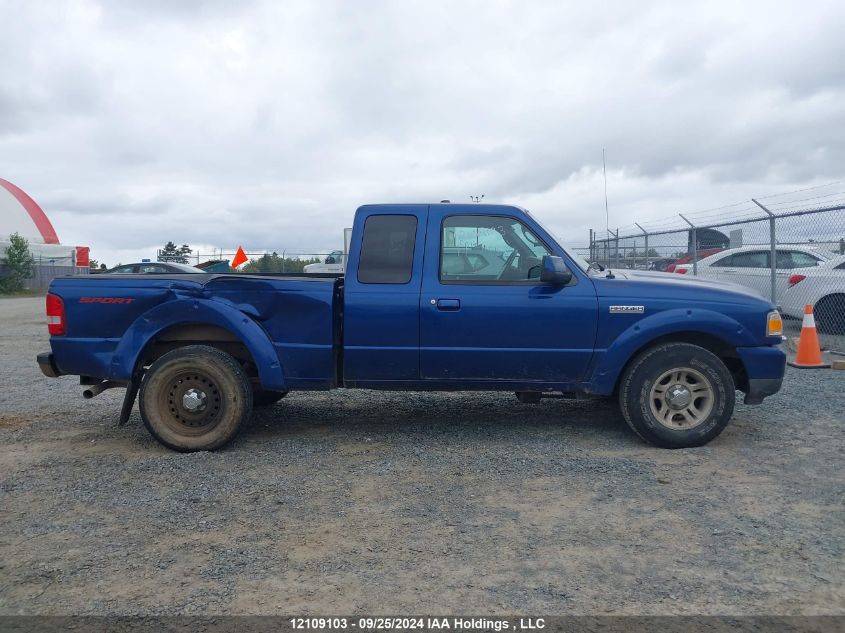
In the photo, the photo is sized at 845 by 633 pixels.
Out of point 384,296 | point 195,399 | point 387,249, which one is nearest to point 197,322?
point 195,399

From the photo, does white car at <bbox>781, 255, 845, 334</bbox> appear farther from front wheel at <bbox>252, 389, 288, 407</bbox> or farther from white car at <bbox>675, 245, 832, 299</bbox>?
front wheel at <bbox>252, 389, 288, 407</bbox>

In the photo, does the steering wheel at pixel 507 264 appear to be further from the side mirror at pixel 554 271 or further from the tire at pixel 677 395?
the tire at pixel 677 395

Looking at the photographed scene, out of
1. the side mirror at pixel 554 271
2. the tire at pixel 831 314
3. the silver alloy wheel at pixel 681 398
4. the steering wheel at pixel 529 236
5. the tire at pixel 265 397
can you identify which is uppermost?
the steering wheel at pixel 529 236

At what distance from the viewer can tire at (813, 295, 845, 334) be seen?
1092cm

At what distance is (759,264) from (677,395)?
333 inches

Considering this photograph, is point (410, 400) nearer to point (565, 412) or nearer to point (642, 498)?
point (565, 412)

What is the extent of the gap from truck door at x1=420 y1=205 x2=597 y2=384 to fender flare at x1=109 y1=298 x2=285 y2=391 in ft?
3.90

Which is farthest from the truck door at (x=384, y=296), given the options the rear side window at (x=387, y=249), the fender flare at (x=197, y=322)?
the fender flare at (x=197, y=322)

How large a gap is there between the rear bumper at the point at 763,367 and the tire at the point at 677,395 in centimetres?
20

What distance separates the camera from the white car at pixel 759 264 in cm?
1204

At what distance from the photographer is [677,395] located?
17.8 ft

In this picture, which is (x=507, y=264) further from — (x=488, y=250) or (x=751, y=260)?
(x=751, y=260)

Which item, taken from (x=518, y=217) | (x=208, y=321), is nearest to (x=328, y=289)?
(x=208, y=321)

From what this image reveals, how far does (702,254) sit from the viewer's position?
1455 cm
